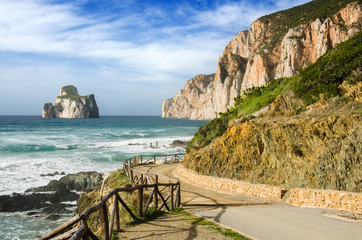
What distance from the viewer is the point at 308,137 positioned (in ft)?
39.5

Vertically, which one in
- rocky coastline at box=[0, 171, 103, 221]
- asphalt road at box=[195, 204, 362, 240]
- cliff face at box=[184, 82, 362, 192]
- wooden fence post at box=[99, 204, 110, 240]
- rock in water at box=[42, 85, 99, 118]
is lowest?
rocky coastline at box=[0, 171, 103, 221]

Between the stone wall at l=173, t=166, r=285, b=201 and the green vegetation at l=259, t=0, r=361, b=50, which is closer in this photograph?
the stone wall at l=173, t=166, r=285, b=201

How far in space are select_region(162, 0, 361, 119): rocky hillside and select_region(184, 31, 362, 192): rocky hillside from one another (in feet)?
58.9

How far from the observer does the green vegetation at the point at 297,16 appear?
206 feet

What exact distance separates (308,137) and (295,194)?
2.59 meters

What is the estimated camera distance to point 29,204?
61.5 ft

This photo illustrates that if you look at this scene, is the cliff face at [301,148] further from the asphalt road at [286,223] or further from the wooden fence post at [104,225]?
the wooden fence post at [104,225]

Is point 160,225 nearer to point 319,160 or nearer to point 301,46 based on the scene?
point 319,160

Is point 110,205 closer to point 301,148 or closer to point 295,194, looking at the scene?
point 295,194

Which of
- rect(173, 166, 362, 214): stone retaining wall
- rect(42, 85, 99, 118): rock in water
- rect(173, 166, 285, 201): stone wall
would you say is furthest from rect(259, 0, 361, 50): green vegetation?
rect(42, 85, 99, 118): rock in water

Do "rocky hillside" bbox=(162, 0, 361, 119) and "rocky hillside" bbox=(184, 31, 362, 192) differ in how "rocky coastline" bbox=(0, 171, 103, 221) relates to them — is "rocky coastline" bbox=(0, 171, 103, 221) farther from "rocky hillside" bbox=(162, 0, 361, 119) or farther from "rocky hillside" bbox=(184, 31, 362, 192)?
"rocky hillside" bbox=(162, 0, 361, 119)

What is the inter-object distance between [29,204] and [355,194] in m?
19.1

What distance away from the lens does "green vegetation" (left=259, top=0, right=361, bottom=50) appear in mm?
62669

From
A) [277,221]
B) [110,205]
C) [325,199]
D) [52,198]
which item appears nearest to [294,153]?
[325,199]
